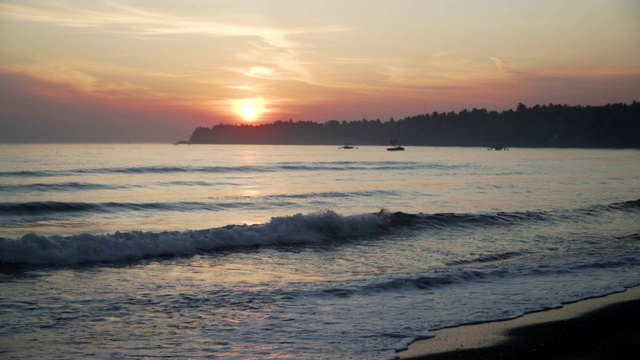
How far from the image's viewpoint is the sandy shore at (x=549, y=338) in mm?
7999

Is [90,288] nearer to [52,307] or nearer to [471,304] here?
[52,307]

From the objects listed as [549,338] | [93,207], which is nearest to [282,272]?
[549,338]

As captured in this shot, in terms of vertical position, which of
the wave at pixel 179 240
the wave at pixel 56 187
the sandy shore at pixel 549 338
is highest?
the wave at pixel 56 187

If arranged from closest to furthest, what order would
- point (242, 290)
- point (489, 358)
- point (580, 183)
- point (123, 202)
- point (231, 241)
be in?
point (489, 358)
point (242, 290)
point (231, 241)
point (123, 202)
point (580, 183)

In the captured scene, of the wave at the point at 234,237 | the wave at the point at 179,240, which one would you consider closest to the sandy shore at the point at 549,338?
the wave at the point at 234,237

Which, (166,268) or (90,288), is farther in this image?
(166,268)

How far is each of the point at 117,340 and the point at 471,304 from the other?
6170 mm

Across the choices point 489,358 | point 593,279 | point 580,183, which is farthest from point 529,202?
point 489,358

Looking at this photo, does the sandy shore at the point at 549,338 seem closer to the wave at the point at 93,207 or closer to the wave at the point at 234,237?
the wave at the point at 234,237

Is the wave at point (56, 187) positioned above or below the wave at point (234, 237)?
above

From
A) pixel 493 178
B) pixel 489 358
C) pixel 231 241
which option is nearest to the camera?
pixel 489 358

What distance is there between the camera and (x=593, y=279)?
44.4ft

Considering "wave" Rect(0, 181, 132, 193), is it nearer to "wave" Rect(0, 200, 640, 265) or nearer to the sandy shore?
"wave" Rect(0, 200, 640, 265)

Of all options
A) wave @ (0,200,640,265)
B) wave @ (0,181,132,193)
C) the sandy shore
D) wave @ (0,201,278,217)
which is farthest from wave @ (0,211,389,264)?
→ wave @ (0,181,132,193)
